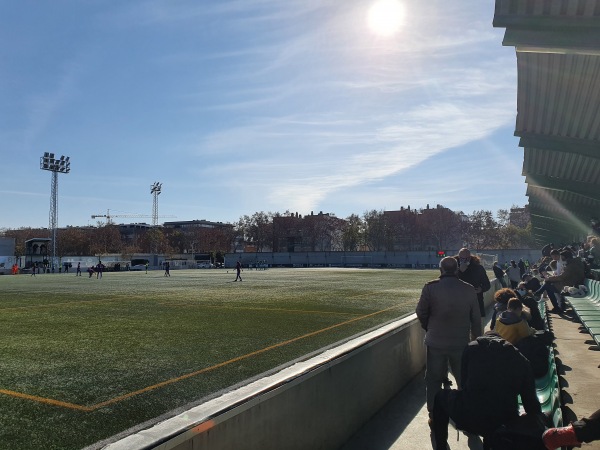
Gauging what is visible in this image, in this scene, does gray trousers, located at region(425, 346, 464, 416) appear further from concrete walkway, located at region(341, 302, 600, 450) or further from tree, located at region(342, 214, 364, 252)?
tree, located at region(342, 214, 364, 252)

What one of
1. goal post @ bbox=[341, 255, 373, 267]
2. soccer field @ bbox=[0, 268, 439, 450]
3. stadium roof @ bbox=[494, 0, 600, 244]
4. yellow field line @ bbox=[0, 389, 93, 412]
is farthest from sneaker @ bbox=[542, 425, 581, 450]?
goal post @ bbox=[341, 255, 373, 267]

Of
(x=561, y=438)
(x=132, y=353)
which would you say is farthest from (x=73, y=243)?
(x=561, y=438)

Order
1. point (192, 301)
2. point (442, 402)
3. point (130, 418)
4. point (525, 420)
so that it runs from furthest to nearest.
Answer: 1. point (192, 301)
2. point (130, 418)
3. point (442, 402)
4. point (525, 420)

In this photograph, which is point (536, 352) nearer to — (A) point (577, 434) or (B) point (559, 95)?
(A) point (577, 434)

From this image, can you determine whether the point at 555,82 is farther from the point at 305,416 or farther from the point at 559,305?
the point at 305,416

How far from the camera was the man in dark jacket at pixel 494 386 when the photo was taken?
348 cm

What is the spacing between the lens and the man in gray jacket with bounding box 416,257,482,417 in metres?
5.30

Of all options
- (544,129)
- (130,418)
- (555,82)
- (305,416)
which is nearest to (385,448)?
(305,416)

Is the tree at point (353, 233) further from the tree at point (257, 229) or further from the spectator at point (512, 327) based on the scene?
the spectator at point (512, 327)

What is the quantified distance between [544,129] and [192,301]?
45.8 feet

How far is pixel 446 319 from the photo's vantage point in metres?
5.30

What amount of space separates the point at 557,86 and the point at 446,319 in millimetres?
9872

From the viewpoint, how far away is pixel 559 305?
12.9 m

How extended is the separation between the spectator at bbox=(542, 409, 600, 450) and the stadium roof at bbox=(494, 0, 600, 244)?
8258 mm
